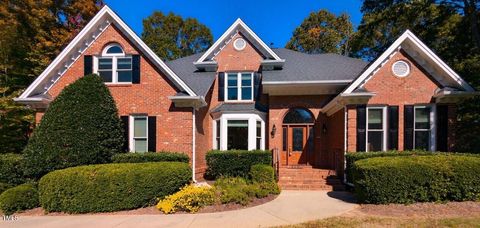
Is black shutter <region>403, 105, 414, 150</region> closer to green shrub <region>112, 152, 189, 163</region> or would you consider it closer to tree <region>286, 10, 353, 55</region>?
green shrub <region>112, 152, 189, 163</region>

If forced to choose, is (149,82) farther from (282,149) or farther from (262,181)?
(282,149)

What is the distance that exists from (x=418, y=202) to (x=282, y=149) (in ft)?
26.6

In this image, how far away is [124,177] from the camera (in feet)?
31.9

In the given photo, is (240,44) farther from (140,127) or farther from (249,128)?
(140,127)

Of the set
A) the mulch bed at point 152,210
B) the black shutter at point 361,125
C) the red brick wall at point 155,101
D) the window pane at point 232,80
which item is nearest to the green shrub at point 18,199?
the mulch bed at point 152,210

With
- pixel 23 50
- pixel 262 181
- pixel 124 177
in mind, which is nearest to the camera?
pixel 124 177

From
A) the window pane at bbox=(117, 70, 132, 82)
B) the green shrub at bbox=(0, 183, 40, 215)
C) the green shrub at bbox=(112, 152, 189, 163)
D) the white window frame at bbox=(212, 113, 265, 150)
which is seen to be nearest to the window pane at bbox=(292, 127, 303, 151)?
the white window frame at bbox=(212, 113, 265, 150)

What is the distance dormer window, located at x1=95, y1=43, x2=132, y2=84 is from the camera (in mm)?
13930

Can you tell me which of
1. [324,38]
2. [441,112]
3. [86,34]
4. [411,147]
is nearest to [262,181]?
[411,147]

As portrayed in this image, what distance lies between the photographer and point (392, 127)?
12.6 metres

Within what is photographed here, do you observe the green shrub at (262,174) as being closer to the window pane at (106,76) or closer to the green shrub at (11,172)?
the window pane at (106,76)

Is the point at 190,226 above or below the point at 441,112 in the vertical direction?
below

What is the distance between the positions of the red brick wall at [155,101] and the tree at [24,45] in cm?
768

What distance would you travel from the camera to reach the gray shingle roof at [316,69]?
15.5m
